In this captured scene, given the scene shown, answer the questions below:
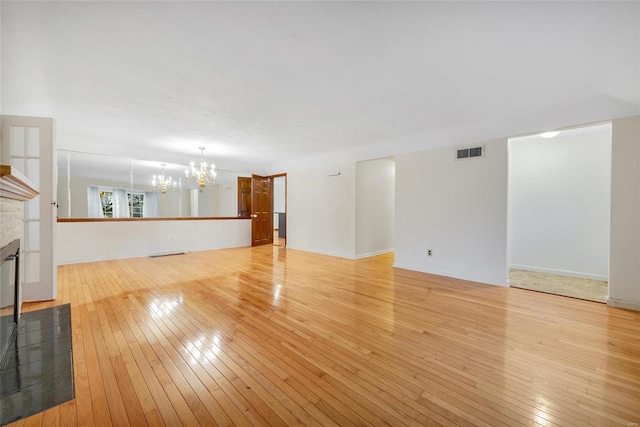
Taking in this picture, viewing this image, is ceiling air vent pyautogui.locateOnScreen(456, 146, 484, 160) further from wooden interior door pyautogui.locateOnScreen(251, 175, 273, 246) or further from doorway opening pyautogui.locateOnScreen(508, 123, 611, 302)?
wooden interior door pyautogui.locateOnScreen(251, 175, 273, 246)

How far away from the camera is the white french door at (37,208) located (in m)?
3.00

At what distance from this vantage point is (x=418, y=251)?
15.6 ft

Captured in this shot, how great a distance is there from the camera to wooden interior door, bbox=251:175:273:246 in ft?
25.3

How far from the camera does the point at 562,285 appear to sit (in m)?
3.86

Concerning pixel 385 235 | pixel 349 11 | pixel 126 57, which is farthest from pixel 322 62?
pixel 385 235

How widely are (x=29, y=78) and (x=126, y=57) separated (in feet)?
4.63

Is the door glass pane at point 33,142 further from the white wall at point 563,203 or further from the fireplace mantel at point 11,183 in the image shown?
the white wall at point 563,203

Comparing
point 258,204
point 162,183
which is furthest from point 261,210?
point 162,183

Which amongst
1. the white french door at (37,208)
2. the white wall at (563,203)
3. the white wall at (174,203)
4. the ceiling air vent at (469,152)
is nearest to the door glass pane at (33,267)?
the white french door at (37,208)

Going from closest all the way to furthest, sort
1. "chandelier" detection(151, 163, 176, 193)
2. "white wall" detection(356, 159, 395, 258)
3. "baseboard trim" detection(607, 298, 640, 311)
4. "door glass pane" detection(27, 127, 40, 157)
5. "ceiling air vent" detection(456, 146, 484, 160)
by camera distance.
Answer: "baseboard trim" detection(607, 298, 640, 311)
"door glass pane" detection(27, 127, 40, 157)
"ceiling air vent" detection(456, 146, 484, 160)
"white wall" detection(356, 159, 395, 258)
"chandelier" detection(151, 163, 176, 193)

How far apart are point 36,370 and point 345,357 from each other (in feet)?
7.24

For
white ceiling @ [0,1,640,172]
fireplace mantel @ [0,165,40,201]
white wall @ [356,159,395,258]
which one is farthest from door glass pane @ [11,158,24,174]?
white wall @ [356,159,395,258]

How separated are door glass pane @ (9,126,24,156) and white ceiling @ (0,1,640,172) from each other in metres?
0.46

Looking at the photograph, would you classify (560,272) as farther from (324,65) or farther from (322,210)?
(324,65)
